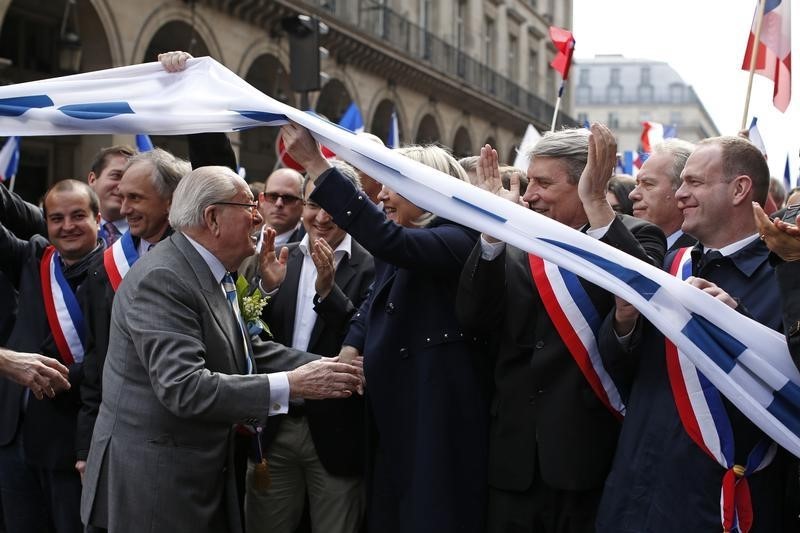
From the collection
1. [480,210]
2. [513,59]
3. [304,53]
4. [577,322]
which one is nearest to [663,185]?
[577,322]

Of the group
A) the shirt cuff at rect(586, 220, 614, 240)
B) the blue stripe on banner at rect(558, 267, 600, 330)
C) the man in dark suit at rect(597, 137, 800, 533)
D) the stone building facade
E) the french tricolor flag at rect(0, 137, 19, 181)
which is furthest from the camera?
the stone building facade

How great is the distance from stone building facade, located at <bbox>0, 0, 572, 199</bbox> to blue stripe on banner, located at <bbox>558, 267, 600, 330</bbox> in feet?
28.9

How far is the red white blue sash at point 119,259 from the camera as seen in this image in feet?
11.8

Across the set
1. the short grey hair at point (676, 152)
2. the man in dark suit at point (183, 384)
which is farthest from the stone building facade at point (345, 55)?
the short grey hair at point (676, 152)

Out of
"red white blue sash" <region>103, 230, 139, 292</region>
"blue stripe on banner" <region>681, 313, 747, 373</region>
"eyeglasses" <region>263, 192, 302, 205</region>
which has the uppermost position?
"eyeglasses" <region>263, 192, 302, 205</region>

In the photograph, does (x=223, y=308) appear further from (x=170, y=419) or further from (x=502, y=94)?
(x=502, y=94)

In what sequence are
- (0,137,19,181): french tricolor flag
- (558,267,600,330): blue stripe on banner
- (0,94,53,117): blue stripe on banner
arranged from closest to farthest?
1. (558,267,600,330): blue stripe on banner
2. (0,94,53,117): blue stripe on banner
3. (0,137,19,181): french tricolor flag

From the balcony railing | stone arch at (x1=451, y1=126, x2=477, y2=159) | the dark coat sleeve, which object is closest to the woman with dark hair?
the dark coat sleeve

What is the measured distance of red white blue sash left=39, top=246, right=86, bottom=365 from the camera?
383 centimetres

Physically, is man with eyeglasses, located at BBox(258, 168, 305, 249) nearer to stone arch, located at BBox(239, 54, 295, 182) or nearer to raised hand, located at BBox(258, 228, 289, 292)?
raised hand, located at BBox(258, 228, 289, 292)

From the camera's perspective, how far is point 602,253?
2.64m

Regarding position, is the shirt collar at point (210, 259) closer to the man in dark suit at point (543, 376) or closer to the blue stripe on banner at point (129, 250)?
the blue stripe on banner at point (129, 250)

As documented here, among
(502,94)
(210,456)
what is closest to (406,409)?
(210,456)

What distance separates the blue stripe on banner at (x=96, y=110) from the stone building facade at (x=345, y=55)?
7439 mm
